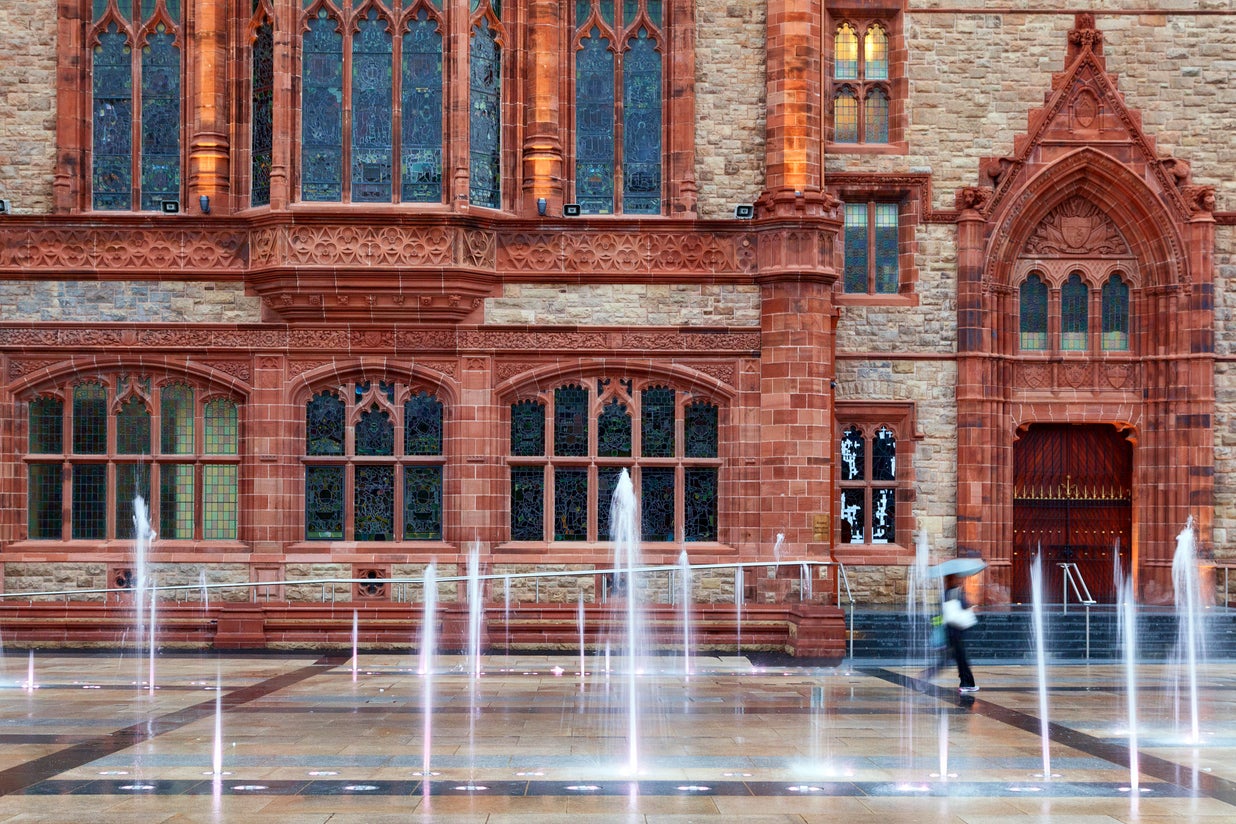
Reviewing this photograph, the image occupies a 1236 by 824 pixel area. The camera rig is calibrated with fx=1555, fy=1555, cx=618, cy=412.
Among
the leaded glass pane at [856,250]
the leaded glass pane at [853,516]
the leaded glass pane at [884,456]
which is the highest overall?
the leaded glass pane at [856,250]

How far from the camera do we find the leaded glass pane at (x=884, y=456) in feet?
88.5

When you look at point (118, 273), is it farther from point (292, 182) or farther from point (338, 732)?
point (338, 732)

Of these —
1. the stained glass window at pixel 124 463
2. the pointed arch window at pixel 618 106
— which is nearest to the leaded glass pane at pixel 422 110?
the pointed arch window at pixel 618 106

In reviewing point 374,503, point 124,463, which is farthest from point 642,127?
point 124,463

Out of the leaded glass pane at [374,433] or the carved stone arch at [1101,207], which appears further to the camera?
the carved stone arch at [1101,207]

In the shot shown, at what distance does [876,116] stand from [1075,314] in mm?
5036

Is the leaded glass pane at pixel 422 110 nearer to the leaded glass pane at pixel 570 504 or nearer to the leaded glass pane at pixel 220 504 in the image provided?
the leaded glass pane at pixel 570 504

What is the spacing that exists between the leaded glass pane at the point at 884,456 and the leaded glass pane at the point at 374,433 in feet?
26.2

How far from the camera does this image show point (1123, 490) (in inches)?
1093

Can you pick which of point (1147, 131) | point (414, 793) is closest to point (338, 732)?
point (414, 793)

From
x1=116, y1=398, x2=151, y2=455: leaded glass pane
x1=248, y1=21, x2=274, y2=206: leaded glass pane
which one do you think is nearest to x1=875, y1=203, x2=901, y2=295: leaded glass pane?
x1=248, y1=21, x2=274, y2=206: leaded glass pane

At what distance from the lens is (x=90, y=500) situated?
982 inches

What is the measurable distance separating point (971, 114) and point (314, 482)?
12870 mm

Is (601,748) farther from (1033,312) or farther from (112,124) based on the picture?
(1033,312)
